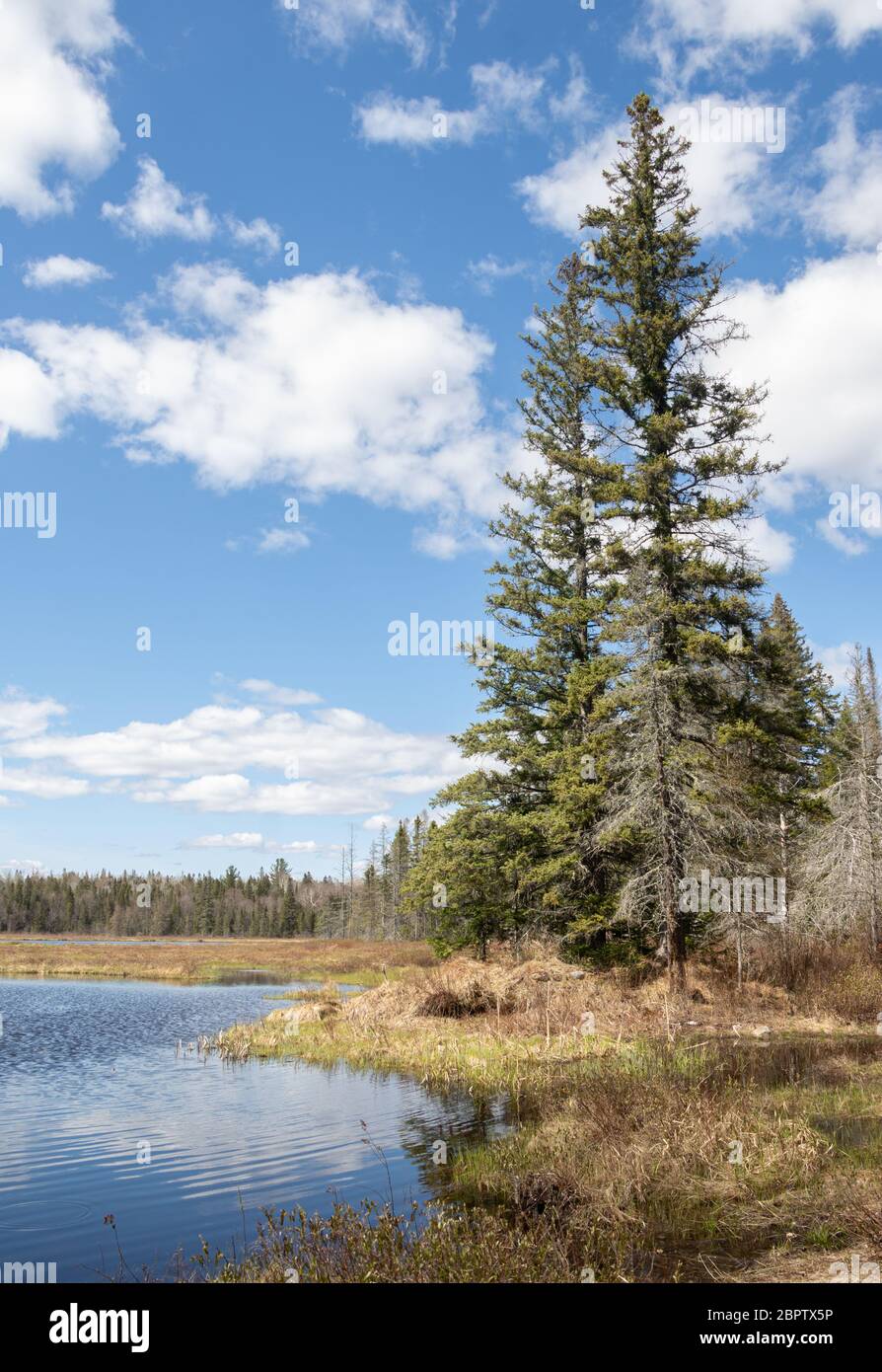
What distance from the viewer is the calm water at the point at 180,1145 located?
9.48 m

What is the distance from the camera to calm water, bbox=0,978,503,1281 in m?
9.48

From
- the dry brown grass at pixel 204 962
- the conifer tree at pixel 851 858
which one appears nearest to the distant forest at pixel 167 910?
the dry brown grass at pixel 204 962

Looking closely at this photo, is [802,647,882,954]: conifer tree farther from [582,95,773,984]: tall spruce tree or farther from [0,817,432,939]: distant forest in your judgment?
[0,817,432,939]: distant forest

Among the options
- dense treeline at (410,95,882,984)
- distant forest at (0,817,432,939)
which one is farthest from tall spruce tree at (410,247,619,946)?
distant forest at (0,817,432,939)

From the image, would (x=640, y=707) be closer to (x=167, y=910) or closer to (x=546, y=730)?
(x=546, y=730)

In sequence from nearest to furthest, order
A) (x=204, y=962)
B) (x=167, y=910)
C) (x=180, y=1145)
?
(x=180, y=1145)
(x=204, y=962)
(x=167, y=910)

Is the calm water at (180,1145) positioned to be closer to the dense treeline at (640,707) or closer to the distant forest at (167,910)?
the dense treeline at (640,707)

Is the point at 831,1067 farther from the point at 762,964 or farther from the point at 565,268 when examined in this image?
the point at 565,268

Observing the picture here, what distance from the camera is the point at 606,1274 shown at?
7.05 metres

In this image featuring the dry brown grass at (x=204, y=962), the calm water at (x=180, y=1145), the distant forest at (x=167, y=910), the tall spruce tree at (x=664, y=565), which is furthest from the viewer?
the distant forest at (x=167, y=910)

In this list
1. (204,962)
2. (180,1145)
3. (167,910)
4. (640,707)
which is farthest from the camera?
(167,910)

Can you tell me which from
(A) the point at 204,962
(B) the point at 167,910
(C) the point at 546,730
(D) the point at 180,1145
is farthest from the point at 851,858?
(B) the point at 167,910

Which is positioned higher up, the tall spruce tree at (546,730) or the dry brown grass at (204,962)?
the tall spruce tree at (546,730)

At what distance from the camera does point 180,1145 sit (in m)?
13.0
